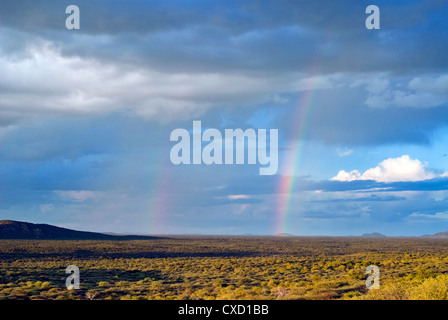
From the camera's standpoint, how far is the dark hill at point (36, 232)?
566 ft

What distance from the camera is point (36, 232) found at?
18025cm

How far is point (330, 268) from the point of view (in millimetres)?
47250

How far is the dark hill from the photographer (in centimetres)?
17238

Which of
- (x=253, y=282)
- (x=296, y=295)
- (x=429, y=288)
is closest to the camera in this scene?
(x=429, y=288)

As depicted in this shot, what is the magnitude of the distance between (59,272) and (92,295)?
72.1 ft
